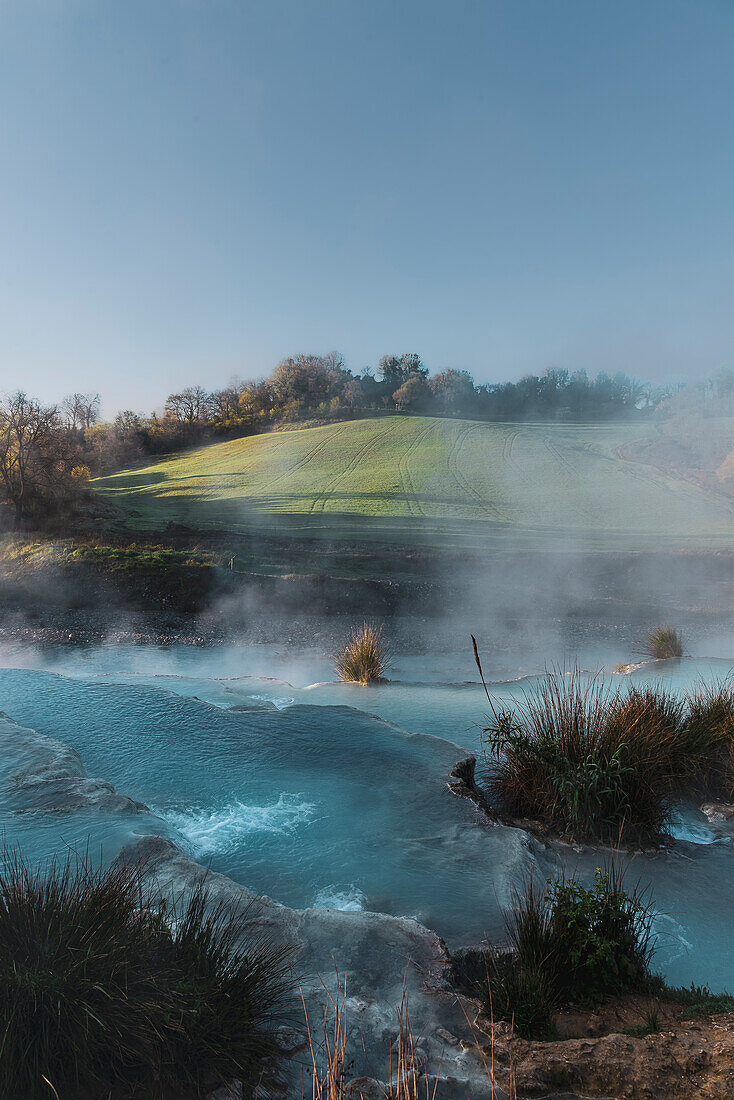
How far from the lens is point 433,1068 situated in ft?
9.96

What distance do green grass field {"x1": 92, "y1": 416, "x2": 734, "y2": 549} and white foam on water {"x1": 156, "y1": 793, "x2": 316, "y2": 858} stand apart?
18.1m

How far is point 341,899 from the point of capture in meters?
4.73

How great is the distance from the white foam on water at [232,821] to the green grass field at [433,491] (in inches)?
714

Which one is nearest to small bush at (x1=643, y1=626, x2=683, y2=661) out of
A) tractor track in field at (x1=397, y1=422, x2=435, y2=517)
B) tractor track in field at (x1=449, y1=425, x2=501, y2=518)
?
tractor track in field at (x1=397, y1=422, x2=435, y2=517)

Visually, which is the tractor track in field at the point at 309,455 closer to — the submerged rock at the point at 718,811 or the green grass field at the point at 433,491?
the green grass field at the point at 433,491

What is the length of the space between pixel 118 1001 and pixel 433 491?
3382cm

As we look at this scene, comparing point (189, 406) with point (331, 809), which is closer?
point (331, 809)

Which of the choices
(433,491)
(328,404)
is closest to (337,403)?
(328,404)

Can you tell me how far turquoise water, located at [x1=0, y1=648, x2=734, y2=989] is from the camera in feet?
15.7

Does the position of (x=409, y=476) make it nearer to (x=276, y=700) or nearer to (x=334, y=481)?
(x=334, y=481)

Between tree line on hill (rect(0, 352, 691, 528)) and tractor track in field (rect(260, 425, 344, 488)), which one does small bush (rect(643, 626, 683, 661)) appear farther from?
tree line on hill (rect(0, 352, 691, 528))

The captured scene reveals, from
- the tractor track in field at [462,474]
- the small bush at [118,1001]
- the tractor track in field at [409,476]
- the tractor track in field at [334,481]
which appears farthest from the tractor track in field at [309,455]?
the small bush at [118,1001]

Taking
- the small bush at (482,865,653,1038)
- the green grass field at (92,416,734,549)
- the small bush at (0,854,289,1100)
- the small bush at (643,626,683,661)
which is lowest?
the small bush at (643,626,683,661)

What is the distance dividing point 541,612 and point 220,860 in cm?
1397
